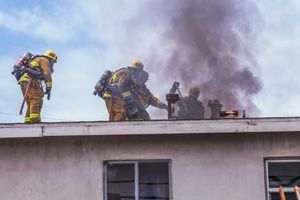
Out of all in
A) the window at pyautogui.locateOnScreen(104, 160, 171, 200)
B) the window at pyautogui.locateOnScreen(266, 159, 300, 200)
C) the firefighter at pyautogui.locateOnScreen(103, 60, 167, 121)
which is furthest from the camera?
the firefighter at pyautogui.locateOnScreen(103, 60, 167, 121)

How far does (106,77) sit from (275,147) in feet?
16.3

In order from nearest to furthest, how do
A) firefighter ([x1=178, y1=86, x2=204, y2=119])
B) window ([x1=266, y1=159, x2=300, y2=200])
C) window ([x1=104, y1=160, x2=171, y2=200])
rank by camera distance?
1. window ([x1=266, y1=159, x2=300, y2=200])
2. window ([x1=104, y1=160, x2=171, y2=200])
3. firefighter ([x1=178, y1=86, x2=204, y2=119])

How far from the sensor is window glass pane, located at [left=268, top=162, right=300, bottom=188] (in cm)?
876

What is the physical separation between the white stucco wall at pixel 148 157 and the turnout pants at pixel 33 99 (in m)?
3.27

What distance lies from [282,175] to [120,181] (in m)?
2.22

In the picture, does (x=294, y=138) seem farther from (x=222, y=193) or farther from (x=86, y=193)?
(x=86, y=193)

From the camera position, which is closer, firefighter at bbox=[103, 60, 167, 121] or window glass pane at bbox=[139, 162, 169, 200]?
window glass pane at bbox=[139, 162, 169, 200]

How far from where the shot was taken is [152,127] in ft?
28.5

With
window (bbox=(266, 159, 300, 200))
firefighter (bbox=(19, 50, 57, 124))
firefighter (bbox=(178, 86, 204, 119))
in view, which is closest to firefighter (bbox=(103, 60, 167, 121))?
firefighter (bbox=(178, 86, 204, 119))

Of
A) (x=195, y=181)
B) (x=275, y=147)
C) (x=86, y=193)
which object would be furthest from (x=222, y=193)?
(x=86, y=193)

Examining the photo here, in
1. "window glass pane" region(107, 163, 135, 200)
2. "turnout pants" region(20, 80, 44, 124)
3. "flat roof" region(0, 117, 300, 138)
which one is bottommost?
"window glass pane" region(107, 163, 135, 200)

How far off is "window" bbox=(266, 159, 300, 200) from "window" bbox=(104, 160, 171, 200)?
1.39 meters

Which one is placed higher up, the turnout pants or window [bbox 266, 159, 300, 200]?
the turnout pants

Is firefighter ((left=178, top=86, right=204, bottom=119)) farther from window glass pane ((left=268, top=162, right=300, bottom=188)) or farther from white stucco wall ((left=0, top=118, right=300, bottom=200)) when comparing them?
window glass pane ((left=268, top=162, right=300, bottom=188))
